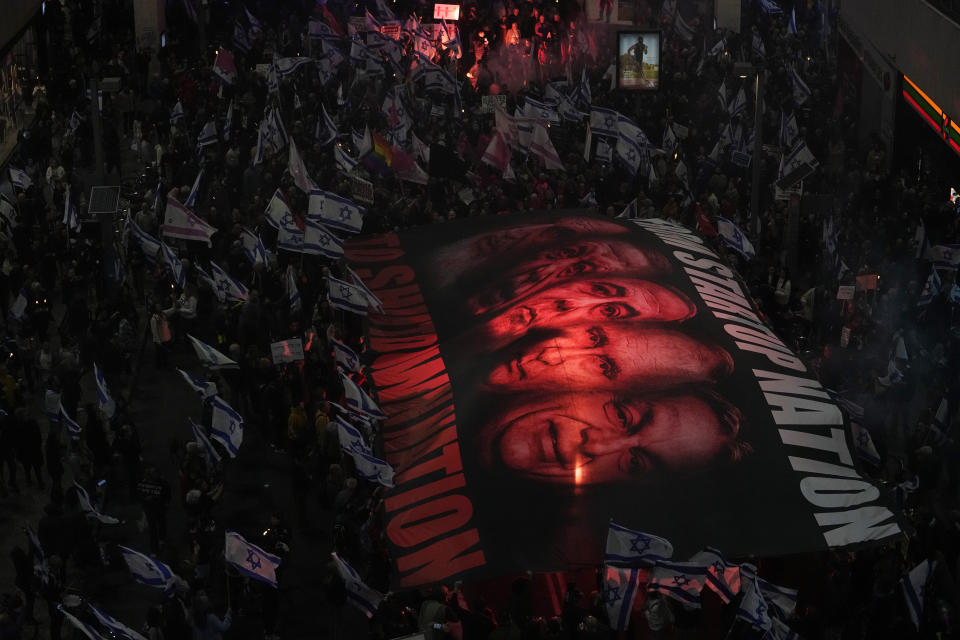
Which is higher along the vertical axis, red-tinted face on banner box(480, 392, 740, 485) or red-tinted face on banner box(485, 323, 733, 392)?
red-tinted face on banner box(485, 323, 733, 392)

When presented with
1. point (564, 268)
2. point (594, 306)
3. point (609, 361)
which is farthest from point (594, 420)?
point (564, 268)

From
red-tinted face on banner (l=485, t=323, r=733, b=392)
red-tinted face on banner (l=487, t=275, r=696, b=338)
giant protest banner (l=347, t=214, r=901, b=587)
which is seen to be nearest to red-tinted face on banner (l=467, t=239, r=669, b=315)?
giant protest banner (l=347, t=214, r=901, b=587)

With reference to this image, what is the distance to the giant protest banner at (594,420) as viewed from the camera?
806 inches

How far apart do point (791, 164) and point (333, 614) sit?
52.5ft

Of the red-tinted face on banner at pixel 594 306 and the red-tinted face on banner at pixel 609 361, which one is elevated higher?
the red-tinted face on banner at pixel 594 306

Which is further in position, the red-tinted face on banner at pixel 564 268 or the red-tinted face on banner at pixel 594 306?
the red-tinted face on banner at pixel 564 268

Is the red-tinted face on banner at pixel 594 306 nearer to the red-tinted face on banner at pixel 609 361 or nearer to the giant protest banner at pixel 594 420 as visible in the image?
the giant protest banner at pixel 594 420

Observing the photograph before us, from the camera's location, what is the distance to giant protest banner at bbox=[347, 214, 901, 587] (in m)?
20.5

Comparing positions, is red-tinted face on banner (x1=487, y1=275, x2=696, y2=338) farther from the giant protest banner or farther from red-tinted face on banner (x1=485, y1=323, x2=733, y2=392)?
red-tinted face on banner (x1=485, y1=323, x2=733, y2=392)

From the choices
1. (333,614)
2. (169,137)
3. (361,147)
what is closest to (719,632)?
(333,614)

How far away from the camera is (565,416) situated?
73.9ft

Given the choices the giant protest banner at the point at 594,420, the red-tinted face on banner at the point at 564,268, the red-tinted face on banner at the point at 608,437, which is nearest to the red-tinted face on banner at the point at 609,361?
the giant protest banner at the point at 594,420

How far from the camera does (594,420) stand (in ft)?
73.4

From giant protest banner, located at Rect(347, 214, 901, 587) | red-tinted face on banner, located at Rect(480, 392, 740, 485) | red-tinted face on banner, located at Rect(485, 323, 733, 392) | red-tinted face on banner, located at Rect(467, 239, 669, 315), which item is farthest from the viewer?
red-tinted face on banner, located at Rect(467, 239, 669, 315)
